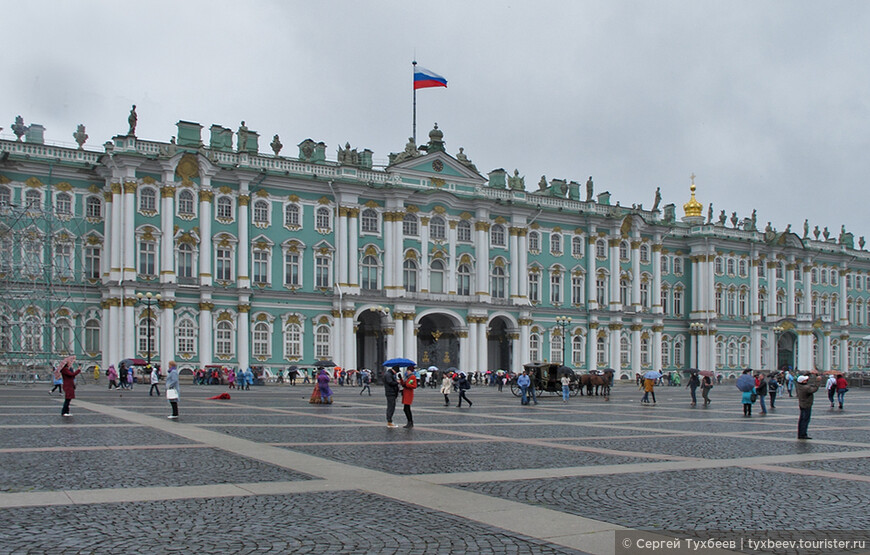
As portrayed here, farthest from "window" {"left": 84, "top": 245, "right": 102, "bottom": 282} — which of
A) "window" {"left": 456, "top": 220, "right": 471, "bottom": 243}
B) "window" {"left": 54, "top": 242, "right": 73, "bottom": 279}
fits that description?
"window" {"left": 456, "top": 220, "right": 471, "bottom": 243}

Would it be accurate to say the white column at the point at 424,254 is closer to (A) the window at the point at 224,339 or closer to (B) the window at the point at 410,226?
(B) the window at the point at 410,226

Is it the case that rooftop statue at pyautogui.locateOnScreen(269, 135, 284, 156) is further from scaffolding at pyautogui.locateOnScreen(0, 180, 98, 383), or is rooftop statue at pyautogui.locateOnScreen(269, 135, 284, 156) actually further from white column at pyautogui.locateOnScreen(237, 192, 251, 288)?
scaffolding at pyautogui.locateOnScreen(0, 180, 98, 383)

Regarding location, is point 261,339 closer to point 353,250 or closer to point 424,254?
point 353,250

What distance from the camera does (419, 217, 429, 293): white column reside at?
67562 mm

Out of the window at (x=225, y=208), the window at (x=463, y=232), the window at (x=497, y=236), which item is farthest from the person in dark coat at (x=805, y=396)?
the window at (x=497, y=236)

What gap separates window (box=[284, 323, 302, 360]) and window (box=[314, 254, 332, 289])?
342 cm

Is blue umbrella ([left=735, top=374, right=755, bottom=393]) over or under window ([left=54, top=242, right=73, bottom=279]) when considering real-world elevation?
under

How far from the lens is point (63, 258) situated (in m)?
57.8

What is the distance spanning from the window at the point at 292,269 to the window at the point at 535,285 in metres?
19.5

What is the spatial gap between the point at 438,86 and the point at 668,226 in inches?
1050

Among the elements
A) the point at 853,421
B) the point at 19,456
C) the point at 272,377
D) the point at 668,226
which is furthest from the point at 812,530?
the point at 668,226

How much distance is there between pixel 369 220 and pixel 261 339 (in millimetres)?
11596

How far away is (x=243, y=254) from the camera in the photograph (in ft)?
Result: 202

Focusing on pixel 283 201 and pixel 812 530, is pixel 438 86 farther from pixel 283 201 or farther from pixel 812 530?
pixel 812 530
